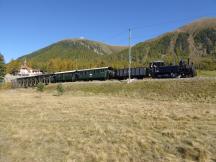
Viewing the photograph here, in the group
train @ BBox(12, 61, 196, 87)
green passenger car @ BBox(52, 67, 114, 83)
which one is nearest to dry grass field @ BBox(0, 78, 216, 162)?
train @ BBox(12, 61, 196, 87)

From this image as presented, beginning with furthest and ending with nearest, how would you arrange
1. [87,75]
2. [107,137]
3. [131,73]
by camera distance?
[87,75], [131,73], [107,137]

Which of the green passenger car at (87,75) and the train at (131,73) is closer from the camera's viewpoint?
the train at (131,73)

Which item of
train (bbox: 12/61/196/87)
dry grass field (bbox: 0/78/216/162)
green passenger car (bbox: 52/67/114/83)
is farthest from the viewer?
green passenger car (bbox: 52/67/114/83)

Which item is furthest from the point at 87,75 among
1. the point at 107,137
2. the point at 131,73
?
→ the point at 107,137

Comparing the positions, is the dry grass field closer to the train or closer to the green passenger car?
the train

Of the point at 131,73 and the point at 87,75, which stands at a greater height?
the point at 131,73

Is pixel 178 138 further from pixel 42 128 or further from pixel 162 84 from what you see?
pixel 162 84

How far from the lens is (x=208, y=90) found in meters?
37.3

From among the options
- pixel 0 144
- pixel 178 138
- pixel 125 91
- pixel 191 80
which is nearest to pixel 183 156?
pixel 178 138

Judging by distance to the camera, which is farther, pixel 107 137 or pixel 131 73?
pixel 131 73

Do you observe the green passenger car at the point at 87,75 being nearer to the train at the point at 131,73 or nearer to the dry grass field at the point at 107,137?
the train at the point at 131,73

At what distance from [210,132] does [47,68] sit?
587 ft

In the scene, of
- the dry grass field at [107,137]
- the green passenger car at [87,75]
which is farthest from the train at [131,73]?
the dry grass field at [107,137]

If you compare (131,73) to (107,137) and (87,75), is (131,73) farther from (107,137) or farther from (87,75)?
(107,137)
